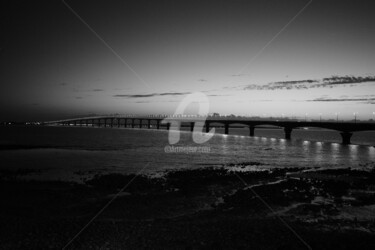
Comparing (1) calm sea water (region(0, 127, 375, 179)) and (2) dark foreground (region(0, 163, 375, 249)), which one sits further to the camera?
(1) calm sea water (region(0, 127, 375, 179))

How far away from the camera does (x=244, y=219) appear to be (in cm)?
1493

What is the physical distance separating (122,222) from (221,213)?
5552 mm

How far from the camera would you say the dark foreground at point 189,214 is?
38.6 ft

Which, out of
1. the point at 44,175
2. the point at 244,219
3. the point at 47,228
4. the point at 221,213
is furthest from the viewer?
the point at 44,175

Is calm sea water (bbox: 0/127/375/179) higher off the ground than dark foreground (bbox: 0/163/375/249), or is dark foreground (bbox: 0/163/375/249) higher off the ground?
dark foreground (bbox: 0/163/375/249)

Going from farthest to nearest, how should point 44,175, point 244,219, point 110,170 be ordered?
point 110,170 → point 44,175 → point 244,219

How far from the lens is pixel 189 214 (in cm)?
1591

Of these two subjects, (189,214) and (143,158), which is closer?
(189,214)

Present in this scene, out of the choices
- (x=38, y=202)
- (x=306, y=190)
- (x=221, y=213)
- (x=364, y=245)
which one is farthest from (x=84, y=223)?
(x=306, y=190)

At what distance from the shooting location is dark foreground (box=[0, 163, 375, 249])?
1176 centimetres

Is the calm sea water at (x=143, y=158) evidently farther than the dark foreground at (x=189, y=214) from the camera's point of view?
Yes

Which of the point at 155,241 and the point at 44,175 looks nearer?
the point at 155,241

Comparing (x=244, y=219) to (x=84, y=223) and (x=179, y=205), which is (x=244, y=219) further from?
(x=84, y=223)

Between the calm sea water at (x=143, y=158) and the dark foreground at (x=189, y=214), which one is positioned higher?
the dark foreground at (x=189, y=214)
